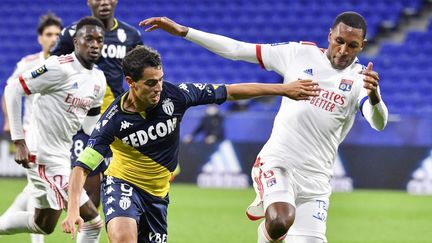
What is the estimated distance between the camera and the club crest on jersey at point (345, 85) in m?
5.87

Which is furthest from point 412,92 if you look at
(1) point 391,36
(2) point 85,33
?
(2) point 85,33

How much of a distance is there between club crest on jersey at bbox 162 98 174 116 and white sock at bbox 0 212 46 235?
6.48ft

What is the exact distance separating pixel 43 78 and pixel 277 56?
189 centimetres

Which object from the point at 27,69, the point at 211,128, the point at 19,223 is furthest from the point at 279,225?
the point at 211,128

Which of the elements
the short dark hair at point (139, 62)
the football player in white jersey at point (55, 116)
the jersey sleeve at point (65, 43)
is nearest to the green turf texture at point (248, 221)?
the football player in white jersey at point (55, 116)

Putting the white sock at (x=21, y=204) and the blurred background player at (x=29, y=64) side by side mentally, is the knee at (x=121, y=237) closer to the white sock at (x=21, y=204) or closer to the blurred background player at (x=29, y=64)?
the blurred background player at (x=29, y=64)

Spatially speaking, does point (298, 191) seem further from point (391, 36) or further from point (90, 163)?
point (391, 36)

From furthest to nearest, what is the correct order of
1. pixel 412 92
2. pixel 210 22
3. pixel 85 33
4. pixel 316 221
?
pixel 210 22 → pixel 412 92 → pixel 85 33 → pixel 316 221

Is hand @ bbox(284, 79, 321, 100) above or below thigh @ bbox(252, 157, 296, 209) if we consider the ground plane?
above

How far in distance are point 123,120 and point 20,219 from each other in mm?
1991

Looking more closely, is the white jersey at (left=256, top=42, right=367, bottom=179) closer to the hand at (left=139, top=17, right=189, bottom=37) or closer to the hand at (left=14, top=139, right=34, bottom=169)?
the hand at (left=139, top=17, right=189, bottom=37)


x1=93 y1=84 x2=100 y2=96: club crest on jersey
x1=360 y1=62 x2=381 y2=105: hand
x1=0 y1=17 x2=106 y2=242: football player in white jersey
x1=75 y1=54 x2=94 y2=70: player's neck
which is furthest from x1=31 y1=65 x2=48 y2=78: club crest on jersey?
x1=360 y1=62 x2=381 y2=105: hand

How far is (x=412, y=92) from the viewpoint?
19.2 meters

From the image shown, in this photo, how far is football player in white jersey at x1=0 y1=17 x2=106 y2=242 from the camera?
668cm
